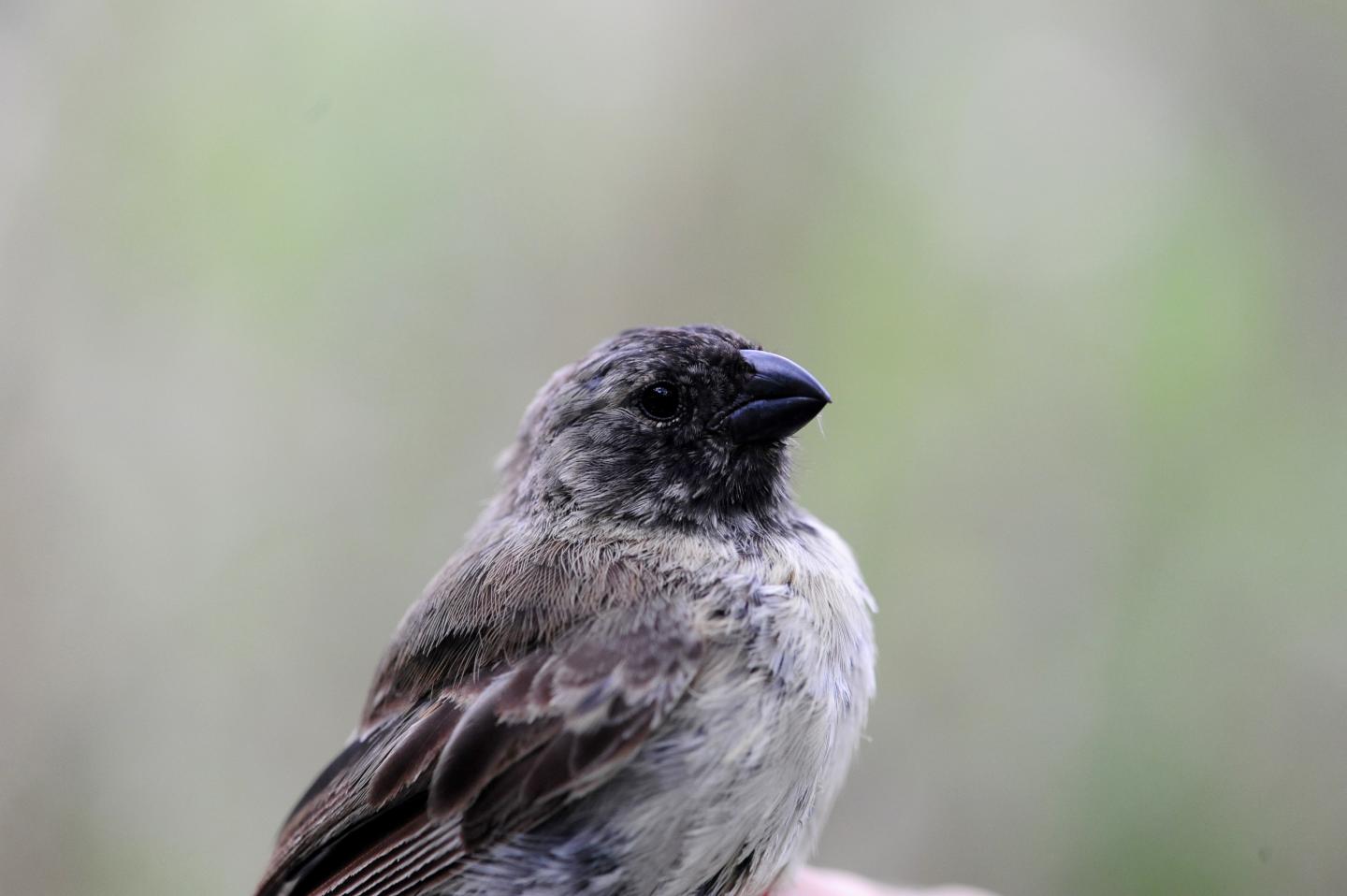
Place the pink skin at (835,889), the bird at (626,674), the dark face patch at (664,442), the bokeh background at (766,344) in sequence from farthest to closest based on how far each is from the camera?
the bokeh background at (766,344) → the pink skin at (835,889) → the dark face patch at (664,442) → the bird at (626,674)

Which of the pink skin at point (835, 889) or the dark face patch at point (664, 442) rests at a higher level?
the dark face patch at point (664, 442)

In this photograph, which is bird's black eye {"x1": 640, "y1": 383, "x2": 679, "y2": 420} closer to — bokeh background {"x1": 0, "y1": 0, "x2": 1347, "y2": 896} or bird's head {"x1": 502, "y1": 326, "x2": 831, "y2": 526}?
bird's head {"x1": 502, "y1": 326, "x2": 831, "y2": 526}

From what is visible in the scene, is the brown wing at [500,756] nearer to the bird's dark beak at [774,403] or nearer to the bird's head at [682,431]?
the bird's head at [682,431]

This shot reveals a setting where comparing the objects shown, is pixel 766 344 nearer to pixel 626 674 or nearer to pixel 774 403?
pixel 774 403

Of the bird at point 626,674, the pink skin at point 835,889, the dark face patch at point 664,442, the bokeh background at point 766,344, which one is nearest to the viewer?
the bird at point 626,674

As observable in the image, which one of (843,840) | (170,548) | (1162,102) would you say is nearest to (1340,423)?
(1162,102)

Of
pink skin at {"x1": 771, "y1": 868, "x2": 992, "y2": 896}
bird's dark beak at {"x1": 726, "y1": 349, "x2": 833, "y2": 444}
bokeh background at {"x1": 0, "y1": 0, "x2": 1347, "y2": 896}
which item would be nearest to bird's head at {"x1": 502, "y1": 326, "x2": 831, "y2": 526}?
bird's dark beak at {"x1": 726, "y1": 349, "x2": 833, "y2": 444}

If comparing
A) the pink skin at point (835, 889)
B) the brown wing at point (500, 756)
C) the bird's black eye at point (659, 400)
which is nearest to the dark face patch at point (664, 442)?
the bird's black eye at point (659, 400)

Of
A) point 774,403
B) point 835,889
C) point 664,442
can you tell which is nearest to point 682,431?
point 664,442
